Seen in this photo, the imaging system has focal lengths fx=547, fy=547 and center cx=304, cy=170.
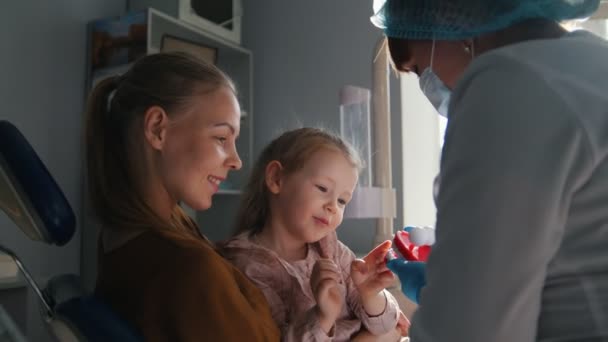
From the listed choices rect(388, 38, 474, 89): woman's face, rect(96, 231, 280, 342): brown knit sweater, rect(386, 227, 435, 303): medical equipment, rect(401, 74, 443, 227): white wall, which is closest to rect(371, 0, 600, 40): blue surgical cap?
rect(388, 38, 474, 89): woman's face

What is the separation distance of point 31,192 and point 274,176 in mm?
605

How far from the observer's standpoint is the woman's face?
2.54ft

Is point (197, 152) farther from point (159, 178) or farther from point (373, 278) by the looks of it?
point (373, 278)

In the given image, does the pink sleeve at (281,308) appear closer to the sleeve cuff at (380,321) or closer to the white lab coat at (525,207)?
the sleeve cuff at (380,321)

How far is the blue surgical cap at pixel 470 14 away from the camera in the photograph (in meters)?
0.69

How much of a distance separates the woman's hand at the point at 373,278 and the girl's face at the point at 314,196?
142mm

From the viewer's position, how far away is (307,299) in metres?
1.17

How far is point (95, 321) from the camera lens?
0.80m

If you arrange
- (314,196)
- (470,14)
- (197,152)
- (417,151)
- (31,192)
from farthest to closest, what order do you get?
(417,151) → (314,196) → (197,152) → (31,192) → (470,14)

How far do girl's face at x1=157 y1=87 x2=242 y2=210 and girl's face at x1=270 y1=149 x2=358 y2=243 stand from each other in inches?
9.9

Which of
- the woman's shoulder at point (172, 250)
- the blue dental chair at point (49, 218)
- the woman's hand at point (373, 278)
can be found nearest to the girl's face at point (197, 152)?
the woman's shoulder at point (172, 250)

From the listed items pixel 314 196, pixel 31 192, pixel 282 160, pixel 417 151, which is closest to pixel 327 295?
pixel 314 196

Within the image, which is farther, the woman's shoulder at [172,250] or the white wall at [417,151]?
the white wall at [417,151]

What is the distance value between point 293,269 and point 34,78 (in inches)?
71.4
